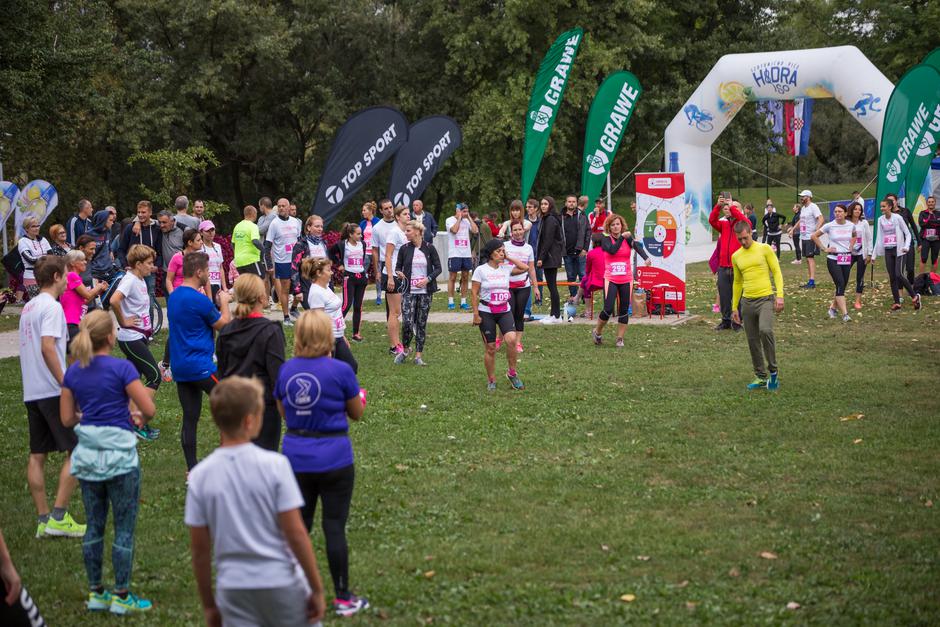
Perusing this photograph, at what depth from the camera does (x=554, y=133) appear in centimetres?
3444

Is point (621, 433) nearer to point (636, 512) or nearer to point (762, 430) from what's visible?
point (762, 430)

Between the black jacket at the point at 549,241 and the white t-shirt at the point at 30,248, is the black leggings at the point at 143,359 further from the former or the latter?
the black jacket at the point at 549,241

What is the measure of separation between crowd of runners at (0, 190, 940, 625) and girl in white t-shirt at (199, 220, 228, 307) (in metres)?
0.05

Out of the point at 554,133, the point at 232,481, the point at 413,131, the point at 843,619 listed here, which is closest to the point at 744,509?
the point at 843,619

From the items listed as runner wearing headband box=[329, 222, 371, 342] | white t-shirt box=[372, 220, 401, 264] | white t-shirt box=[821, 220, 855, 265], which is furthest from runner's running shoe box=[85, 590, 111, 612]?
white t-shirt box=[821, 220, 855, 265]

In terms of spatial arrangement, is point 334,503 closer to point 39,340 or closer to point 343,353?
point 39,340

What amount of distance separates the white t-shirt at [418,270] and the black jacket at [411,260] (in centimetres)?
4

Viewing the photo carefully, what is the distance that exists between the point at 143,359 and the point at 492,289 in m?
3.77

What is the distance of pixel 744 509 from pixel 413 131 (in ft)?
35.4

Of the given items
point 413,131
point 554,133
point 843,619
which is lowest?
point 843,619

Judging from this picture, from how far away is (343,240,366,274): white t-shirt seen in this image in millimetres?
15008

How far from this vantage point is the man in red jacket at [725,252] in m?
15.7

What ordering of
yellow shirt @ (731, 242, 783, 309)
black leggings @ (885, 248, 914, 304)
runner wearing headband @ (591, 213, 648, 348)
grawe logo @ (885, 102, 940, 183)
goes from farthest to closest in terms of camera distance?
grawe logo @ (885, 102, 940, 183) < black leggings @ (885, 248, 914, 304) < runner wearing headband @ (591, 213, 648, 348) < yellow shirt @ (731, 242, 783, 309)

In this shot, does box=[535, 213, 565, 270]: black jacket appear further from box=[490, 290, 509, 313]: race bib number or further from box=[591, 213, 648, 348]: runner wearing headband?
box=[490, 290, 509, 313]: race bib number
